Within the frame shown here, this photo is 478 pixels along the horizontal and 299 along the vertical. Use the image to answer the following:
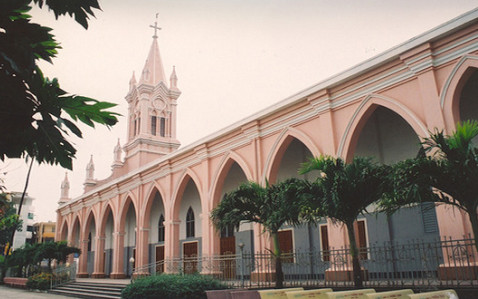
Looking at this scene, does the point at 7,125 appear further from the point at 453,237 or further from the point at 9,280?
the point at 9,280

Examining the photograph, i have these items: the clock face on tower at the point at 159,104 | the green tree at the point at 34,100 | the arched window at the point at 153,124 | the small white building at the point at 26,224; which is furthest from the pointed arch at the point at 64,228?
the green tree at the point at 34,100

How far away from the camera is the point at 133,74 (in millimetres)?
37531

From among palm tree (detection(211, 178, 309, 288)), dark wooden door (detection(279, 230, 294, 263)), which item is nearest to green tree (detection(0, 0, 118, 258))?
palm tree (detection(211, 178, 309, 288))

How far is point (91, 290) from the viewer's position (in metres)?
20.7

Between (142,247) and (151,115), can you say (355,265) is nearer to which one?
(142,247)

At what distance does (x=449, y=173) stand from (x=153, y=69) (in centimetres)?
3112

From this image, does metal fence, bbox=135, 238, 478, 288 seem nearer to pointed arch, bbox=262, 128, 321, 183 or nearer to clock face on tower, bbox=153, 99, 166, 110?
pointed arch, bbox=262, 128, 321, 183

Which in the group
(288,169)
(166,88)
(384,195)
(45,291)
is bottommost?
(45,291)

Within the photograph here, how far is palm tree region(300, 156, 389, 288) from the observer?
30.6 feet

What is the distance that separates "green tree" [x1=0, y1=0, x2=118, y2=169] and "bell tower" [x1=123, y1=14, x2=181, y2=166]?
30563 mm

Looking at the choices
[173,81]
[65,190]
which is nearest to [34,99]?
[173,81]

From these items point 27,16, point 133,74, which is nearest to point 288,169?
point 27,16

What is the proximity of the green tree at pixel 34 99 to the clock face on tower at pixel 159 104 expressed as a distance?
32.5 m

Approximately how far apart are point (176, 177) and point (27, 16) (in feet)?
65.4
